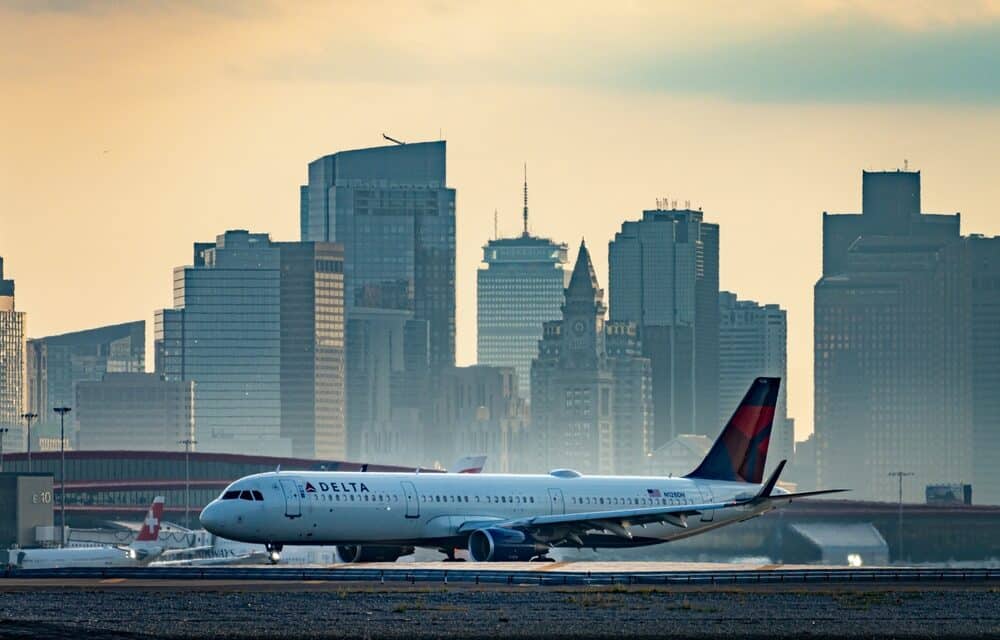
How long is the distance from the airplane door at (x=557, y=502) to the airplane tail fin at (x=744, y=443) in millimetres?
11864

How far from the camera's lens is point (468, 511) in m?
108

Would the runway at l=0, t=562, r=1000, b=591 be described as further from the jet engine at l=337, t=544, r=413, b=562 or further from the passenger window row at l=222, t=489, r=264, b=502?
the jet engine at l=337, t=544, r=413, b=562

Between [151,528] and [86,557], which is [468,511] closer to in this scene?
[86,557]

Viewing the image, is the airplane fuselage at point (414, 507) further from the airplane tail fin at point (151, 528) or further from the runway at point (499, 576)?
the airplane tail fin at point (151, 528)

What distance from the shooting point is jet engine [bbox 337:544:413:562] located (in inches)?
4237

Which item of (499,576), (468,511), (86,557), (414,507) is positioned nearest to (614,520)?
(468,511)

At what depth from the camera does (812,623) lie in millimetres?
71750

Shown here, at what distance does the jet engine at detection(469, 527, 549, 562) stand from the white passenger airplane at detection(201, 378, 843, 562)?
5 centimetres

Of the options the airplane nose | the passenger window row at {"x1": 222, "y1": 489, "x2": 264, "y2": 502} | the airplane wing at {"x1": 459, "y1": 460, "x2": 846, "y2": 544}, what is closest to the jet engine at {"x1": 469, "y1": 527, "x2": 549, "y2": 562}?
the airplane wing at {"x1": 459, "y1": 460, "x2": 846, "y2": 544}

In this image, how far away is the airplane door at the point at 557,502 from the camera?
113125mm

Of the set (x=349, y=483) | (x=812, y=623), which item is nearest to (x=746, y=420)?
(x=349, y=483)

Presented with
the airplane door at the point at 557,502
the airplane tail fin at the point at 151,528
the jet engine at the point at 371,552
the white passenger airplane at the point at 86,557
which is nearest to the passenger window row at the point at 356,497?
the jet engine at the point at 371,552

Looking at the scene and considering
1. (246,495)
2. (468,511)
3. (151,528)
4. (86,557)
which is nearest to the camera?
(246,495)

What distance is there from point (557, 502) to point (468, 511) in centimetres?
672
